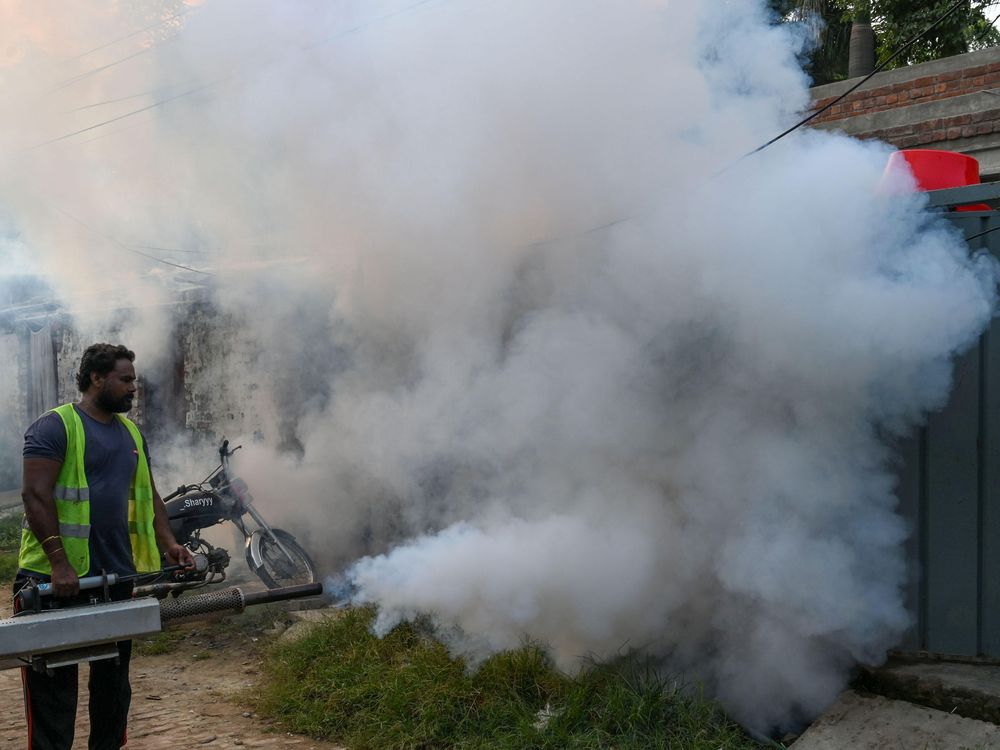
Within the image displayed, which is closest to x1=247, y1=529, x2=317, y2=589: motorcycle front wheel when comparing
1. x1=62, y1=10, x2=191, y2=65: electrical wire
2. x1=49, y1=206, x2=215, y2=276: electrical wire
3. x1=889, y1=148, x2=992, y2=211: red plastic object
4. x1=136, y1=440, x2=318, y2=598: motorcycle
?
x1=136, y1=440, x2=318, y2=598: motorcycle

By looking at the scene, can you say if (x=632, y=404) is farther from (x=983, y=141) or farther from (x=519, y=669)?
(x=983, y=141)

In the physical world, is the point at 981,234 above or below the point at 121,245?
below

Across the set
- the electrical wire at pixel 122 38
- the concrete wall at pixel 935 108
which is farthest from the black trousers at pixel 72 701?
the concrete wall at pixel 935 108

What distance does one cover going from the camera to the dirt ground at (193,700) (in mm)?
4188

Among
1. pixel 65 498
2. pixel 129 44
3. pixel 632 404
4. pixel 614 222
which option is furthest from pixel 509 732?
pixel 129 44

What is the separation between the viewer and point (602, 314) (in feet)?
14.7

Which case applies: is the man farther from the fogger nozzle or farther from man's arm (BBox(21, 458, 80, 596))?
the fogger nozzle

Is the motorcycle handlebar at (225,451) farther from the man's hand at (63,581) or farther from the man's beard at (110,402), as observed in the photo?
the man's hand at (63,581)

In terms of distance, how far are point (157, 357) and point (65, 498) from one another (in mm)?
7650

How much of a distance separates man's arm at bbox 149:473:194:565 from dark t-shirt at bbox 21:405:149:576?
0.21m

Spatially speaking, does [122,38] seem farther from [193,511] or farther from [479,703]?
[479,703]

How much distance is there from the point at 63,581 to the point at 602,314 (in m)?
2.59

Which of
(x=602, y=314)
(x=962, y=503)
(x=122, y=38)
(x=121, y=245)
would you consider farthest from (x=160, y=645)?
(x=121, y=245)

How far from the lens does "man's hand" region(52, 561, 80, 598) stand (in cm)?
325
